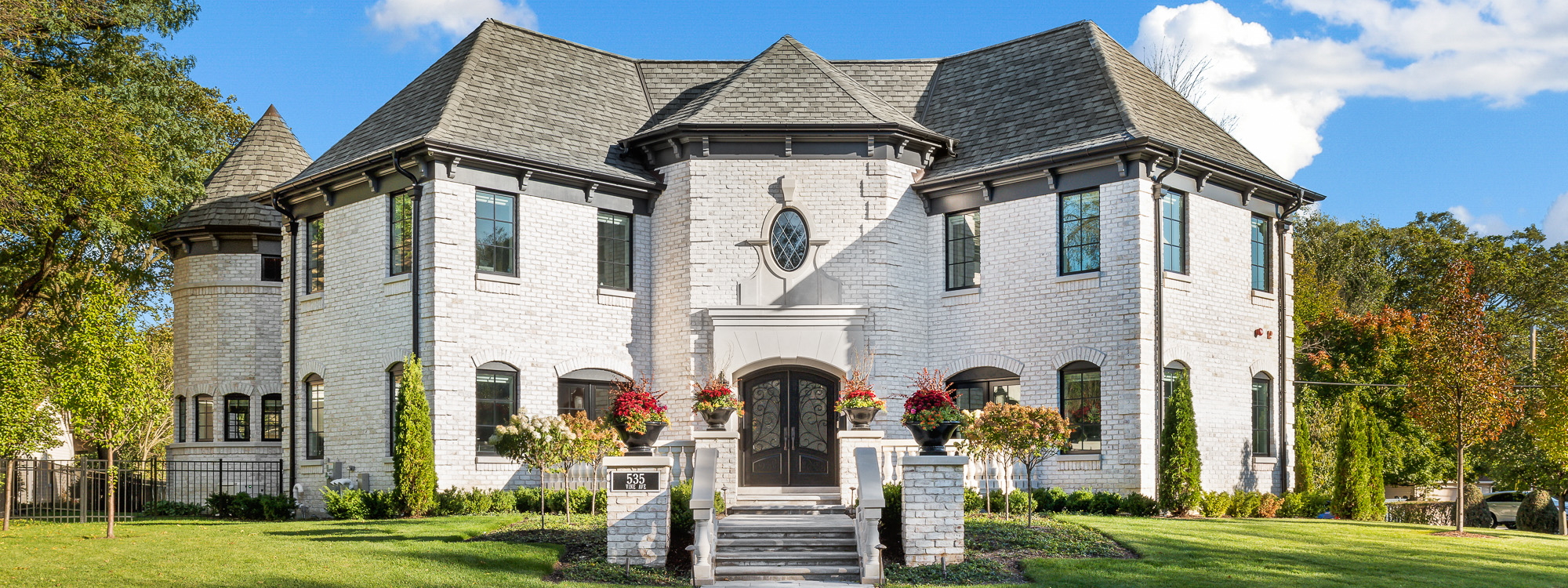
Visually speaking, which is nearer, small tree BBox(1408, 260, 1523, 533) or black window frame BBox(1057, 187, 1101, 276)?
small tree BBox(1408, 260, 1523, 533)

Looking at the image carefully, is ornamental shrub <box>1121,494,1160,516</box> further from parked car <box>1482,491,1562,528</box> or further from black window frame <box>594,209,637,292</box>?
parked car <box>1482,491,1562,528</box>

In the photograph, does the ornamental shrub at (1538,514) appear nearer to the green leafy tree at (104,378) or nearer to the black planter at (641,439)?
the black planter at (641,439)

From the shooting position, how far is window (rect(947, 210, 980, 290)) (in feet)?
69.2

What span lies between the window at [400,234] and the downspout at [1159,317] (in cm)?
1124

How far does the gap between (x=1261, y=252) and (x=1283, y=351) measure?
1736 mm

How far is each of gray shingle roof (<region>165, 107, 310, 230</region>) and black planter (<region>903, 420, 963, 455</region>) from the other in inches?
615

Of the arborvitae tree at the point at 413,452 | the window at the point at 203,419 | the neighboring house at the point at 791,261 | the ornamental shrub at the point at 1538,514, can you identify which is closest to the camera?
the arborvitae tree at the point at 413,452

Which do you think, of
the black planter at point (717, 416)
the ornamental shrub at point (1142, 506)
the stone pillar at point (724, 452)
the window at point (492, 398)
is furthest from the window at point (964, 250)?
the window at point (492, 398)

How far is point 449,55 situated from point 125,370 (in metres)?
8.17

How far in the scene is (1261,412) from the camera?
21.5m

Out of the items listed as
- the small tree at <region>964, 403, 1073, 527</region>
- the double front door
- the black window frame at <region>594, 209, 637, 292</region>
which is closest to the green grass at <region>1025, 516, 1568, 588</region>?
the small tree at <region>964, 403, 1073, 527</region>

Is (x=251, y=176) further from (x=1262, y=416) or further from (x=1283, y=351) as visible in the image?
(x=1283, y=351)

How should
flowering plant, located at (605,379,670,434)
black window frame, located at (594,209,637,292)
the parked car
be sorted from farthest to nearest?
the parked car < black window frame, located at (594,209,637,292) < flowering plant, located at (605,379,670,434)

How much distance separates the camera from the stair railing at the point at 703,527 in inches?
512
